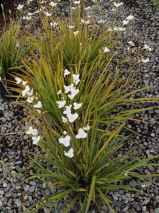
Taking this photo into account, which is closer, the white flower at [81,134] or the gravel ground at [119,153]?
the white flower at [81,134]

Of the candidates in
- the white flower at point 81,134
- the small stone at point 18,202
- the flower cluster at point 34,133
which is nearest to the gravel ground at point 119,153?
the small stone at point 18,202

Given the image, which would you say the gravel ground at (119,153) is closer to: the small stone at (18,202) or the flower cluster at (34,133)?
the small stone at (18,202)

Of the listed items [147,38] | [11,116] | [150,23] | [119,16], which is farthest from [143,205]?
[119,16]

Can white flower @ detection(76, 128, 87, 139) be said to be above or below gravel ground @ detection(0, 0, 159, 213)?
above

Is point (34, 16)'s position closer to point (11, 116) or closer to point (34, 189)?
point (11, 116)

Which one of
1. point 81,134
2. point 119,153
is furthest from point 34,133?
point 119,153

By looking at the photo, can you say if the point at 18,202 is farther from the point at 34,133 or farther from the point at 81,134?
the point at 81,134

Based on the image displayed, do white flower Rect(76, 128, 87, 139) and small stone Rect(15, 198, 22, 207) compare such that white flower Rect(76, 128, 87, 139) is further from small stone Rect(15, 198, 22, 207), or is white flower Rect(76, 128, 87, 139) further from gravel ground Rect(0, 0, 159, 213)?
small stone Rect(15, 198, 22, 207)

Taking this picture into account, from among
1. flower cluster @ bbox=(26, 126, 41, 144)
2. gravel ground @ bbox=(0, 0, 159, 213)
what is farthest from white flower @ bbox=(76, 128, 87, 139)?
gravel ground @ bbox=(0, 0, 159, 213)

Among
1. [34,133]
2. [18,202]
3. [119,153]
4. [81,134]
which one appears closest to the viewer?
[81,134]

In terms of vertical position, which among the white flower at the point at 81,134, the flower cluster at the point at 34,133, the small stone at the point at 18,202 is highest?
the white flower at the point at 81,134

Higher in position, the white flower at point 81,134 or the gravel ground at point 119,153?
the white flower at point 81,134
